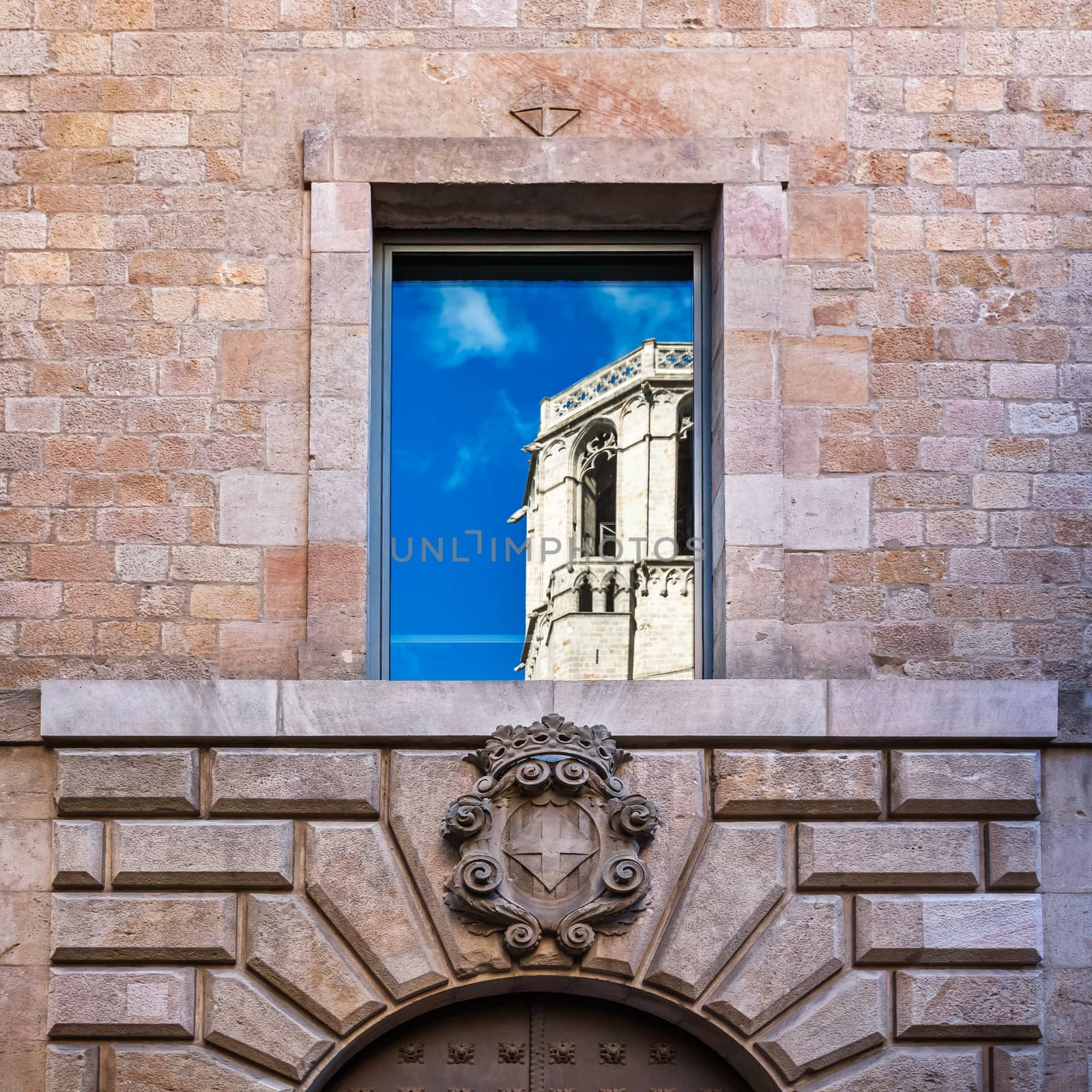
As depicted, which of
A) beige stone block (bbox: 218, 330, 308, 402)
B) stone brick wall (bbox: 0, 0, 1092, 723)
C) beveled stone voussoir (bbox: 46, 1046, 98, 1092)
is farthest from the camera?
beige stone block (bbox: 218, 330, 308, 402)

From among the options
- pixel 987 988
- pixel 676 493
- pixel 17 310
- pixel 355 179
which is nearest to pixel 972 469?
pixel 676 493

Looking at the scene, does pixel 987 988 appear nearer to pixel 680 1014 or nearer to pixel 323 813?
pixel 680 1014

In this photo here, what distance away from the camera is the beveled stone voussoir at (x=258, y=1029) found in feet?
24.6

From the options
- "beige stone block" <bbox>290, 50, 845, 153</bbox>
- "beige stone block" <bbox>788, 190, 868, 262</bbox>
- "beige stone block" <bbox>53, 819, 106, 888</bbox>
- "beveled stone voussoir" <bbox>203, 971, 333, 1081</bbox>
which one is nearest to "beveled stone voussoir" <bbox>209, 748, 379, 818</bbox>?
"beige stone block" <bbox>53, 819, 106, 888</bbox>

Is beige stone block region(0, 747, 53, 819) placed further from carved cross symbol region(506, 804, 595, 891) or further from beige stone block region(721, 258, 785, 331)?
beige stone block region(721, 258, 785, 331)

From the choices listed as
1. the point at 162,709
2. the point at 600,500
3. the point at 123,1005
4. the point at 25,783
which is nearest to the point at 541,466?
the point at 600,500

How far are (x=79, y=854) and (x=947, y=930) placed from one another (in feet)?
11.7

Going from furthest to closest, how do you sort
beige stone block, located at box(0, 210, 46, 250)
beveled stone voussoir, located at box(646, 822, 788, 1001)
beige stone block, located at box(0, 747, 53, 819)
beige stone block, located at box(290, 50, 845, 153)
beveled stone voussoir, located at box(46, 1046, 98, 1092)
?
beige stone block, located at box(290, 50, 845, 153) < beige stone block, located at box(0, 210, 46, 250) < beige stone block, located at box(0, 747, 53, 819) < beveled stone voussoir, located at box(646, 822, 788, 1001) < beveled stone voussoir, located at box(46, 1046, 98, 1092)

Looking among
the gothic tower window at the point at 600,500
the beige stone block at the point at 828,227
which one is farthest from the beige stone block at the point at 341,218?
the beige stone block at the point at 828,227

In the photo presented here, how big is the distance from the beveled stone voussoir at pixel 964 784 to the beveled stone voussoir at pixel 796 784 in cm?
10

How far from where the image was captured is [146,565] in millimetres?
8016

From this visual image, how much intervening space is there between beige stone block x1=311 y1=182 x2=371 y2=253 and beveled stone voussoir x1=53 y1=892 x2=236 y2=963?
2.87 metres

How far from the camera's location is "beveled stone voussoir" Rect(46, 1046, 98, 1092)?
747 centimetres

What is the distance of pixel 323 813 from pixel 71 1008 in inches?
50.2
